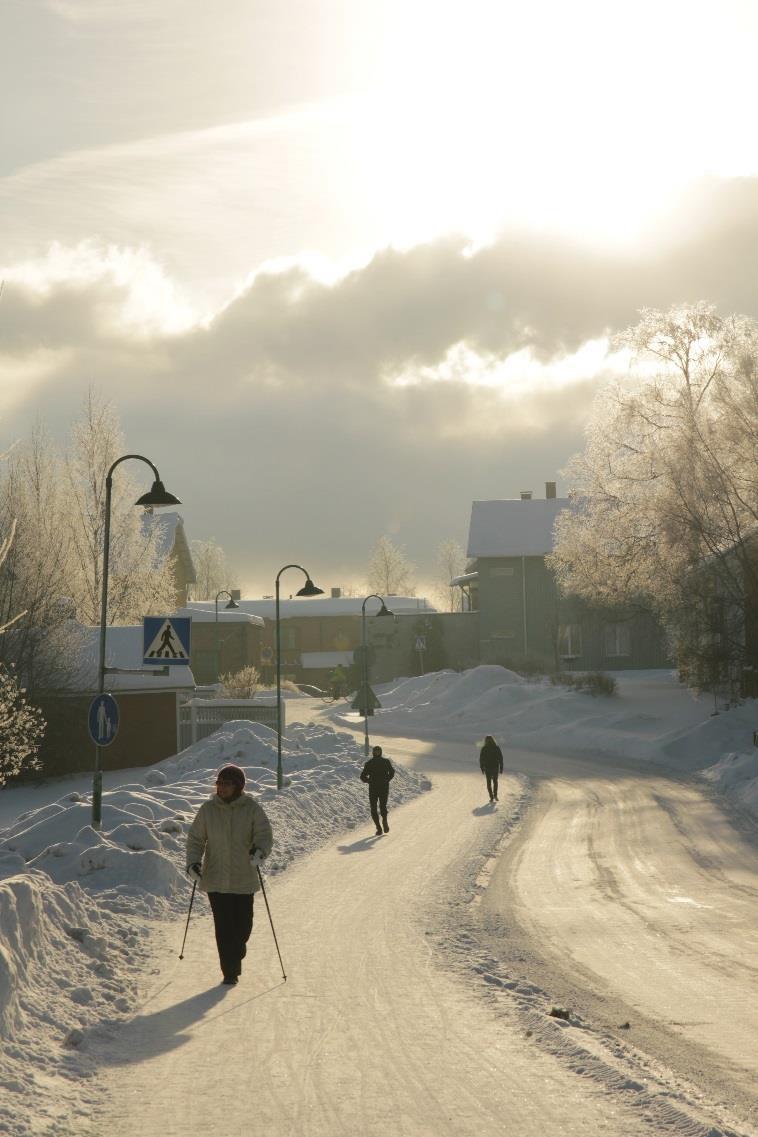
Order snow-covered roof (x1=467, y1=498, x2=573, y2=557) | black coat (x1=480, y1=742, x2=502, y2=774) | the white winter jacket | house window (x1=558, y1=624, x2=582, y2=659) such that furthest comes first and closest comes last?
snow-covered roof (x1=467, y1=498, x2=573, y2=557), house window (x1=558, y1=624, x2=582, y2=659), black coat (x1=480, y1=742, x2=502, y2=774), the white winter jacket

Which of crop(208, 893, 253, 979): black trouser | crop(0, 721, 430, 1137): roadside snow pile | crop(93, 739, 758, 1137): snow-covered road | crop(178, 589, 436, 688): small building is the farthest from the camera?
crop(178, 589, 436, 688): small building

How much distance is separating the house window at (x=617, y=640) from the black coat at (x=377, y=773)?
154ft

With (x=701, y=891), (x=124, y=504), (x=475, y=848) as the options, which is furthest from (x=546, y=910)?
(x=124, y=504)

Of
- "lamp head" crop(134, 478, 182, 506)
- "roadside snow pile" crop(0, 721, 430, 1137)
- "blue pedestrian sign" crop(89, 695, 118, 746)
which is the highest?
"lamp head" crop(134, 478, 182, 506)

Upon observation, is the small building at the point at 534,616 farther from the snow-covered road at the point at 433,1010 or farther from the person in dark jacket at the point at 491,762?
the snow-covered road at the point at 433,1010

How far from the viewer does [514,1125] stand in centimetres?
626

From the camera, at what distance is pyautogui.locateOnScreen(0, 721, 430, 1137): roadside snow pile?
757 cm

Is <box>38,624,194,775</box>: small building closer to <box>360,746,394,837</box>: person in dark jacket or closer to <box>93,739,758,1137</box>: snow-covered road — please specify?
<box>360,746,394,837</box>: person in dark jacket

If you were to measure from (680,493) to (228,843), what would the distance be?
91.5 feet

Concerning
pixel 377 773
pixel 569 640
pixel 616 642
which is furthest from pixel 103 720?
pixel 569 640

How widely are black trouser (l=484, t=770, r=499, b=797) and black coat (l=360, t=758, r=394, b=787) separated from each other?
4223mm

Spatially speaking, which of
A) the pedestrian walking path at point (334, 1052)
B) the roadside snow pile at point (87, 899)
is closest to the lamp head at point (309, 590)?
the roadside snow pile at point (87, 899)

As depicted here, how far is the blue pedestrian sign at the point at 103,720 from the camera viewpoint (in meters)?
17.7

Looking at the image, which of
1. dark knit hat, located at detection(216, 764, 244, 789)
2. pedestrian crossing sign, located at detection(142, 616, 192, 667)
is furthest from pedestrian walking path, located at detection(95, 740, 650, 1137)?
pedestrian crossing sign, located at detection(142, 616, 192, 667)
